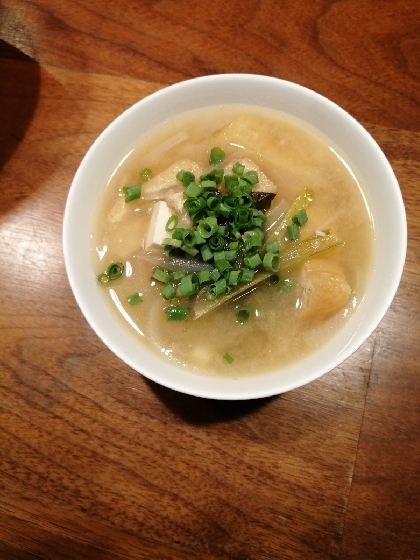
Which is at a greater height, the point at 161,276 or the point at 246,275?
the point at 246,275

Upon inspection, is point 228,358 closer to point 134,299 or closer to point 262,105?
point 134,299

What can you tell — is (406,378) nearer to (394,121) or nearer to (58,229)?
(394,121)

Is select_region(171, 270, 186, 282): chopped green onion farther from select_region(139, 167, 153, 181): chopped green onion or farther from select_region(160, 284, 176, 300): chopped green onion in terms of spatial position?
select_region(139, 167, 153, 181): chopped green onion

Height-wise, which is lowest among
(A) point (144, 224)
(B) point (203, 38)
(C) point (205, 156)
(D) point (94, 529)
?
(D) point (94, 529)

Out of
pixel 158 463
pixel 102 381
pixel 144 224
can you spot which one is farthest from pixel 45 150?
pixel 158 463

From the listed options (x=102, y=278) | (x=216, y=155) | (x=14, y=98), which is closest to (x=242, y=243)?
(x=216, y=155)

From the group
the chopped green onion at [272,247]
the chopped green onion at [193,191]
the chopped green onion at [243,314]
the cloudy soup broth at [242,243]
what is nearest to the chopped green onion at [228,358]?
the cloudy soup broth at [242,243]
